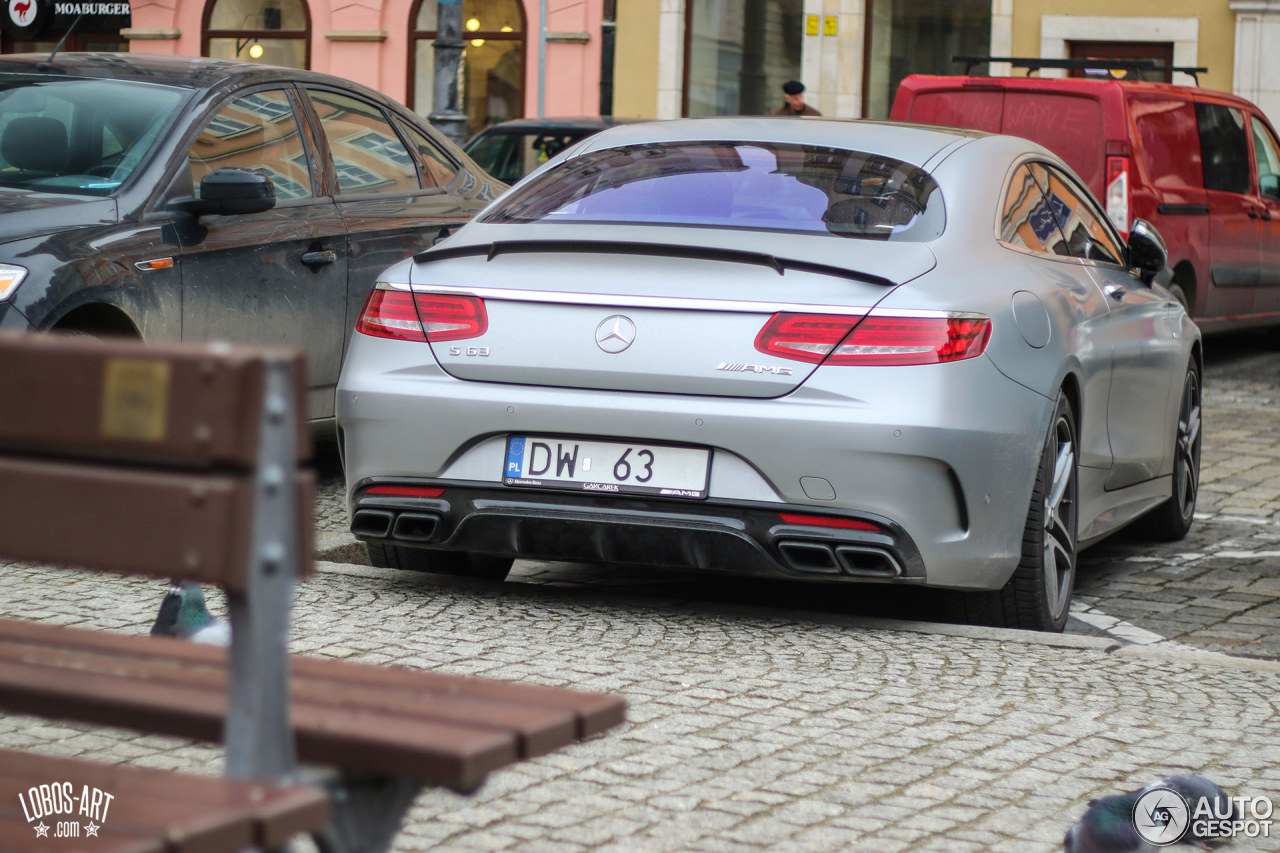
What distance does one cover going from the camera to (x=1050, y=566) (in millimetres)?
5406

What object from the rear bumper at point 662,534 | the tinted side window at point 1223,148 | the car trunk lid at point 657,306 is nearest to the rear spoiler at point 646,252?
the car trunk lid at point 657,306

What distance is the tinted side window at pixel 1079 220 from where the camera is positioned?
6.32 m

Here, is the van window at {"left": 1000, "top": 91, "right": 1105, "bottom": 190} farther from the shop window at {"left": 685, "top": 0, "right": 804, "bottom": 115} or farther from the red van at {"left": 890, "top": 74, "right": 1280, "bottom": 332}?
the shop window at {"left": 685, "top": 0, "right": 804, "bottom": 115}

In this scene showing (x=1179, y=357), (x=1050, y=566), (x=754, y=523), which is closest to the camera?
(x=754, y=523)

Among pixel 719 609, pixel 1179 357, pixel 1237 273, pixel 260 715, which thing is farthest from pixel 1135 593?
pixel 1237 273

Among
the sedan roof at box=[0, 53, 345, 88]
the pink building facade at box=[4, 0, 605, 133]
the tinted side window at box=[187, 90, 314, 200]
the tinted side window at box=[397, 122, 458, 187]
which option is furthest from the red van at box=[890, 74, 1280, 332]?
the pink building facade at box=[4, 0, 605, 133]

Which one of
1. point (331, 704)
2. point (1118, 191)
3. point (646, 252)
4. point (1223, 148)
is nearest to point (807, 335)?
point (646, 252)

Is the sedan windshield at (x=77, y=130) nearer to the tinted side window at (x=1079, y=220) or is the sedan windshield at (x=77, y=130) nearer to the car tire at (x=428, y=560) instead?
the car tire at (x=428, y=560)

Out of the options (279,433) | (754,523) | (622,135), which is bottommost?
(754,523)

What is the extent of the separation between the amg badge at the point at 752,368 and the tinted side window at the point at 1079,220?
1.77 metres

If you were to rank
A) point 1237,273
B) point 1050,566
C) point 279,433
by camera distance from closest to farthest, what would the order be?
point 279,433 < point 1050,566 < point 1237,273

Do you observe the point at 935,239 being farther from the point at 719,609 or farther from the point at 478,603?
the point at 478,603

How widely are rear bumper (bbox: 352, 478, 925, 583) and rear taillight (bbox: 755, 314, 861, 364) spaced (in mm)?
385

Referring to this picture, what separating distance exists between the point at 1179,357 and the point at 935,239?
2.13 metres
